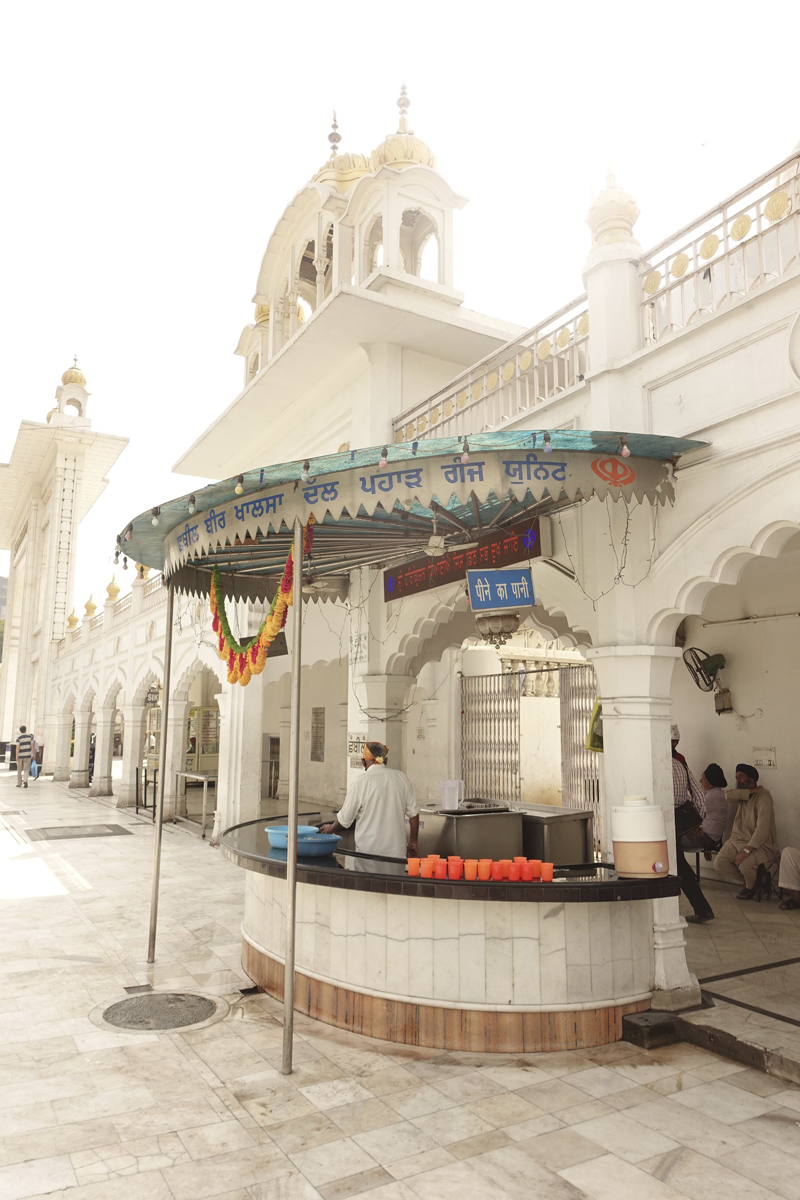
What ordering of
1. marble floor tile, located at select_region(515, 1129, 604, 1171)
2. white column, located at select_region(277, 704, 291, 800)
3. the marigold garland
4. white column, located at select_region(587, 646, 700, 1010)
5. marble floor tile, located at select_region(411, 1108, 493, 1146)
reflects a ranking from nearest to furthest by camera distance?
1. marble floor tile, located at select_region(515, 1129, 604, 1171)
2. marble floor tile, located at select_region(411, 1108, 493, 1146)
3. white column, located at select_region(587, 646, 700, 1010)
4. the marigold garland
5. white column, located at select_region(277, 704, 291, 800)

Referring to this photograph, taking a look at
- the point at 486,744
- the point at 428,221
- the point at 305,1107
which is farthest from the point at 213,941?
the point at 428,221

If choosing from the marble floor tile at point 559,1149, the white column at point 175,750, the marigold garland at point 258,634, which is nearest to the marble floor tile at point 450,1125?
the marble floor tile at point 559,1149

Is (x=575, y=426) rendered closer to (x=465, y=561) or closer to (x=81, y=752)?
(x=465, y=561)

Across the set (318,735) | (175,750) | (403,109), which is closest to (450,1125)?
(403,109)

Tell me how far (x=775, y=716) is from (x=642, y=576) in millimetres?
4976

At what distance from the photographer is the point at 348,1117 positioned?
4.02 meters

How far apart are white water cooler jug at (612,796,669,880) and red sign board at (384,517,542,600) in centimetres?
204

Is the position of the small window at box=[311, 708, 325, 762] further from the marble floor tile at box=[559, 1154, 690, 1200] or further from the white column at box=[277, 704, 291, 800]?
the marble floor tile at box=[559, 1154, 690, 1200]

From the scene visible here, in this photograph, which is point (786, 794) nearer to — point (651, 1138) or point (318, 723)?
point (651, 1138)

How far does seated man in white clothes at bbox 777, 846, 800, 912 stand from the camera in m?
8.44

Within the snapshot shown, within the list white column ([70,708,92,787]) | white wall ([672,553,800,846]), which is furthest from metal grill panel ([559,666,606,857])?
white column ([70,708,92,787])

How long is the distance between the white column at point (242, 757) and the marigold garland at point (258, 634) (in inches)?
234

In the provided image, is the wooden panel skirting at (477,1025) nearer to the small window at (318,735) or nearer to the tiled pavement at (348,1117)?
the tiled pavement at (348,1117)

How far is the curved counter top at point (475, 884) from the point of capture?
4.93 meters
